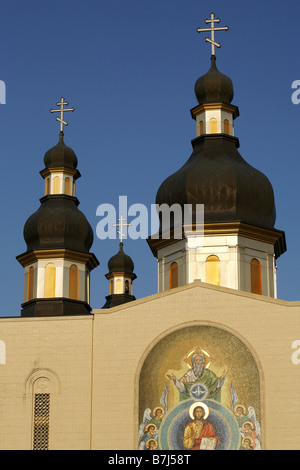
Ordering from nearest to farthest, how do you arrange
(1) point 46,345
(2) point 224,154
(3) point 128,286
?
(1) point 46,345 < (2) point 224,154 < (3) point 128,286

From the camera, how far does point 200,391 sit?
2489 centimetres

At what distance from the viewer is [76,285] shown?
3073 cm

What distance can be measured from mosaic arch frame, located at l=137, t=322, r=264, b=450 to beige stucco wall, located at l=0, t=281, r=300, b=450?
17 cm

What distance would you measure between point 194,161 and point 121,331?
7.11 m

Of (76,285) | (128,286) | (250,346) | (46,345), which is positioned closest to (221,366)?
(250,346)

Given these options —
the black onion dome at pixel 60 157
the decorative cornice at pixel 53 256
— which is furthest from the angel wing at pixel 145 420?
the black onion dome at pixel 60 157

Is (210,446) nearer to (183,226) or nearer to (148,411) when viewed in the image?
(148,411)

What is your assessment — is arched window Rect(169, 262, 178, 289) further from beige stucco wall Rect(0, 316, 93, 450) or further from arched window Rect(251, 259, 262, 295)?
beige stucco wall Rect(0, 316, 93, 450)

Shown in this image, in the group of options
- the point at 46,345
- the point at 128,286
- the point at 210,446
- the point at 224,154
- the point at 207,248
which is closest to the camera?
the point at 210,446

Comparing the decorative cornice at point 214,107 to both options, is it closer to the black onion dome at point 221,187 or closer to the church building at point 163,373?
the black onion dome at point 221,187

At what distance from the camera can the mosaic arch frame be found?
2444cm

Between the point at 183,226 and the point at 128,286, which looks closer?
the point at 183,226

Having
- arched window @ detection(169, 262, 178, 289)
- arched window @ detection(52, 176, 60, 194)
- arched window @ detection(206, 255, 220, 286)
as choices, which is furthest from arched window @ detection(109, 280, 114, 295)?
arched window @ detection(206, 255, 220, 286)

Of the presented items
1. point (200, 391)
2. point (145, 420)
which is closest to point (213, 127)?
point (200, 391)
